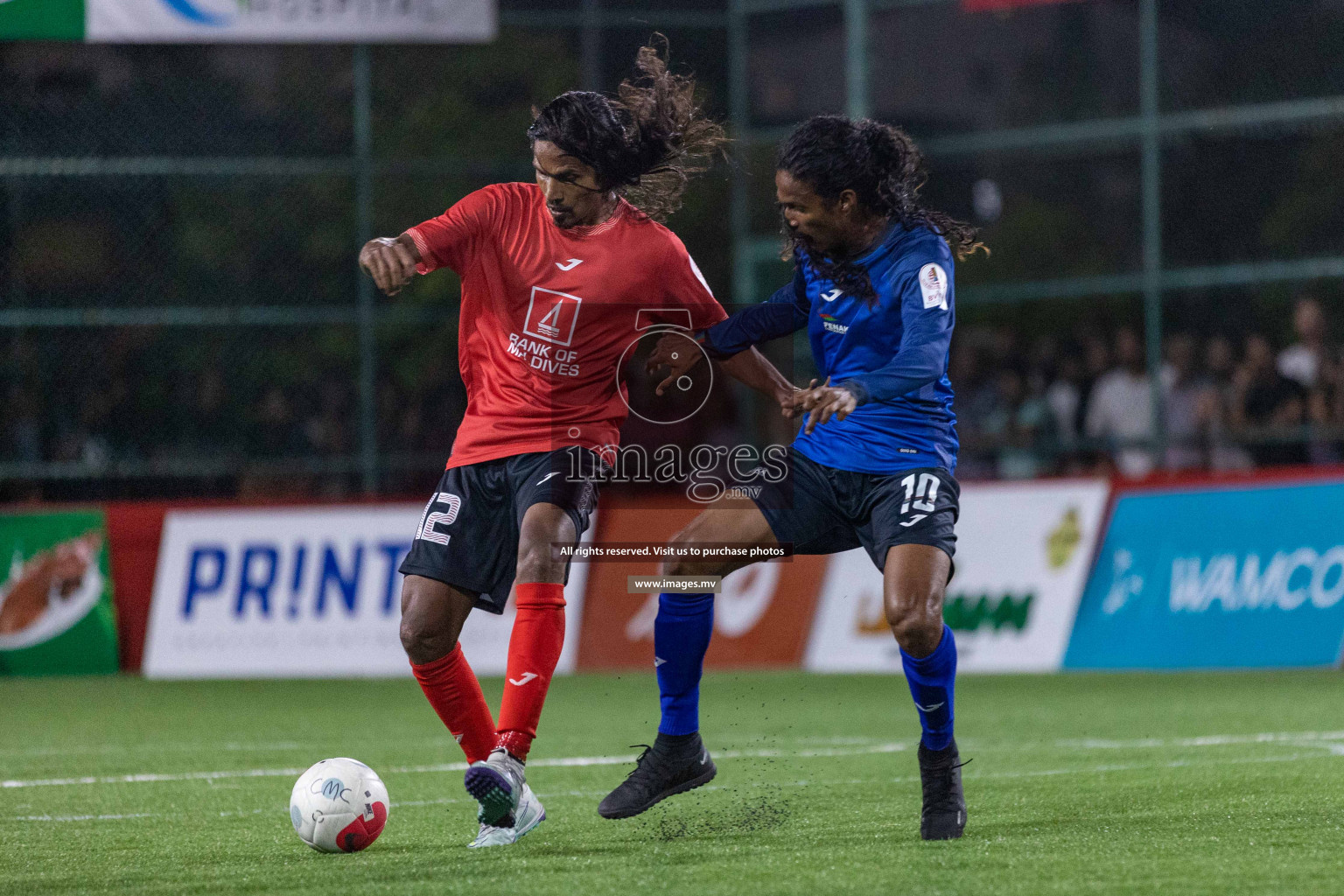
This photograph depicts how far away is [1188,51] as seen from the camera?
14031 mm

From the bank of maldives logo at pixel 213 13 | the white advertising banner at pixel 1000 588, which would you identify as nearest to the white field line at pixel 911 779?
the white advertising banner at pixel 1000 588

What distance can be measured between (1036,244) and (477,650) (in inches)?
329

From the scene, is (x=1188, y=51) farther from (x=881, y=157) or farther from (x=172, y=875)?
(x=172, y=875)

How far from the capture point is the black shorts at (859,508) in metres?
5.25

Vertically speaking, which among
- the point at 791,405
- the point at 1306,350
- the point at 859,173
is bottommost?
the point at 791,405

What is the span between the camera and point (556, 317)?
5.50 metres

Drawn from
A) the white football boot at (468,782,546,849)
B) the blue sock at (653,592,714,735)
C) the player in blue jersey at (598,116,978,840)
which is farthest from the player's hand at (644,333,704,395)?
the white football boot at (468,782,546,849)

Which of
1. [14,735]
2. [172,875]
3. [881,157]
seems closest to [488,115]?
[14,735]

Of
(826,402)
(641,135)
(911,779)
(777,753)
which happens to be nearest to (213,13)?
(777,753)

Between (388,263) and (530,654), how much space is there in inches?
46.5

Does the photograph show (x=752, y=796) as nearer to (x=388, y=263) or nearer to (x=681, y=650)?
(x=681, y=650)

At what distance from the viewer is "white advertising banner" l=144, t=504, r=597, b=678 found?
12.3 metres

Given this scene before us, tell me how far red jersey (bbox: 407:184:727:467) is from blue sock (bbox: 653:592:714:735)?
56 cm

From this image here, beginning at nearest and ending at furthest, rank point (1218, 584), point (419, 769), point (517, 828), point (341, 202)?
point (517, 828) → point (419, 769) → point (1218, 584) → point (341, 202)
